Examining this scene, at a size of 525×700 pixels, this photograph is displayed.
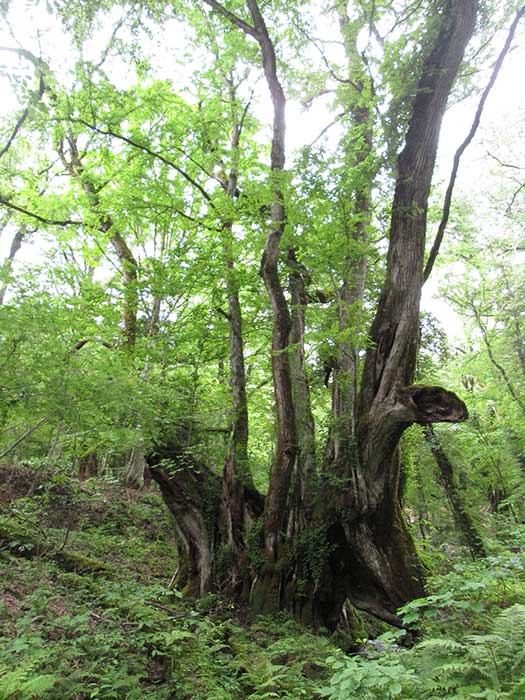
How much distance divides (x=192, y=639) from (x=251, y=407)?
6.71 metres

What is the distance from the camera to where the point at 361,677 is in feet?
7.11

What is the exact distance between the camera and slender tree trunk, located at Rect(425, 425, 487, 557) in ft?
30.7

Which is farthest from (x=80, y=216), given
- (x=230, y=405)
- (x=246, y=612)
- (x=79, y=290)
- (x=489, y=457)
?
(x=489, y=457)

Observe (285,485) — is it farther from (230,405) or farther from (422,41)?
(422,41)

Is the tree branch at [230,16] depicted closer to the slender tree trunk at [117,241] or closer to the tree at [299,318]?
the tree at [299,318]

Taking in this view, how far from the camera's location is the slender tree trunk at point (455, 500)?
9.35 metres

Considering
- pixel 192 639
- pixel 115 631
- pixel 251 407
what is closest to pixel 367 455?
pixel 192 639

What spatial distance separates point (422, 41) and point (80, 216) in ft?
28.3

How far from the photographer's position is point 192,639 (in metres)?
4.25

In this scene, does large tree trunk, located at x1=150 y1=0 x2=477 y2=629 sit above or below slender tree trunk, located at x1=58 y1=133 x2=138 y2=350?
below

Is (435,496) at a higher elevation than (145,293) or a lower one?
lower

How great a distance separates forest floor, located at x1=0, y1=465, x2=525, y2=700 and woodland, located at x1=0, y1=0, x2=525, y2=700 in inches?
1.3

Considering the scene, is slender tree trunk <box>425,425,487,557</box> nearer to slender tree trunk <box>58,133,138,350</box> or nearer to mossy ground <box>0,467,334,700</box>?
mossy ground <box>0,467,334,700</box>

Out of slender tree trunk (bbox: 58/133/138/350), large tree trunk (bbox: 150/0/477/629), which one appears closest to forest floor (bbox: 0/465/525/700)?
large tree trunk (bbox: 150/0/477/629)
